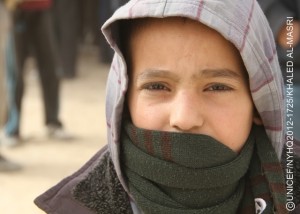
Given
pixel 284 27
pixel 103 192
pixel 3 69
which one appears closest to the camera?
pixel 103 192

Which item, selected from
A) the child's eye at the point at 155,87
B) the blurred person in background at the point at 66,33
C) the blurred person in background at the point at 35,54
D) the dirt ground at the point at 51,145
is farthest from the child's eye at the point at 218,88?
the blurred person in background at the point at 66,33

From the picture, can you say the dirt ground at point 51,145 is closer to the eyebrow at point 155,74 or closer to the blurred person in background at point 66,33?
the blurred person in background at point 66,33

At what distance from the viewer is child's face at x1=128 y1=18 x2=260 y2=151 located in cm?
142

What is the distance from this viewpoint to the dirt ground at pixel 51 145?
3895 millimetres

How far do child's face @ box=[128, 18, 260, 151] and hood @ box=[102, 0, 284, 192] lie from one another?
0.04 metres

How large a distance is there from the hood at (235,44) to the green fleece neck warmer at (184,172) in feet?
0.23

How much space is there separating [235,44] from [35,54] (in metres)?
3.70

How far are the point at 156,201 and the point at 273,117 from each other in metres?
0.37

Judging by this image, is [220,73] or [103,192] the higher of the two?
[220,73]

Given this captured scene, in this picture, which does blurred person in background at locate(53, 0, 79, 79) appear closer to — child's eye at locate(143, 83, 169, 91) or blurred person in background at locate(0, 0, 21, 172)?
blurred person in background at locate(0, 0, 21, 172)

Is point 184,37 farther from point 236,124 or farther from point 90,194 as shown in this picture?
point 90,194

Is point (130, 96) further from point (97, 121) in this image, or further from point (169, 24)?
point (97, 121)

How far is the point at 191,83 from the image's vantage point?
56.1 inches

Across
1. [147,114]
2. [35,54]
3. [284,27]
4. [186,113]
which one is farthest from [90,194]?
[35,54]
